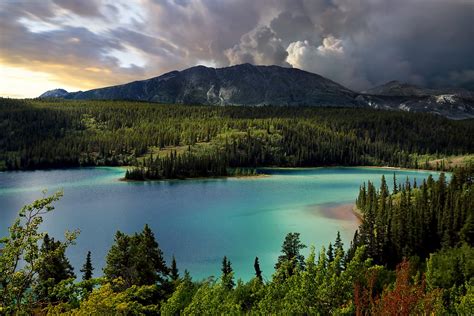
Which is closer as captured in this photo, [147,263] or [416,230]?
[147,263]

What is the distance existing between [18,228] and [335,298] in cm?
1498

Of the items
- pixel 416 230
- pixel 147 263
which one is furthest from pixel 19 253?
pixel 416 230

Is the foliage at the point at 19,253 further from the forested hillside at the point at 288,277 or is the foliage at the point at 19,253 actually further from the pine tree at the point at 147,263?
the pine tree at the point at 147,263

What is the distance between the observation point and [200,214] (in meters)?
98.8

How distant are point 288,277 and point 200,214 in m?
70.5

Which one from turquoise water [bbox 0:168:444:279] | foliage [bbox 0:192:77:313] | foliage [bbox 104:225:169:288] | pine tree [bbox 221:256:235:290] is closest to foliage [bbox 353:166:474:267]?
turquoise water [bbox 0:168:444:279]

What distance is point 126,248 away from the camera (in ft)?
138

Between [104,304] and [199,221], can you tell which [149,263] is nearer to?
[104,304]

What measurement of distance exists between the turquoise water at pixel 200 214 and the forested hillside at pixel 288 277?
5857mm

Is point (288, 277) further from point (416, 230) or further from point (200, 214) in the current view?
point (200, 214)

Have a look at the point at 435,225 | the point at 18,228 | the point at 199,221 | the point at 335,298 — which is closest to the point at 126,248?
the point at 335,298

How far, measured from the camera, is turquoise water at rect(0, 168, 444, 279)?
65.4 metres

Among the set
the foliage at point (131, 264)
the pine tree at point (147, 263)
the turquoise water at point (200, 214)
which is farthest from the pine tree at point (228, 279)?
the pine tree at point (147, 263)

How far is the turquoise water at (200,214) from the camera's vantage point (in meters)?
65.4
